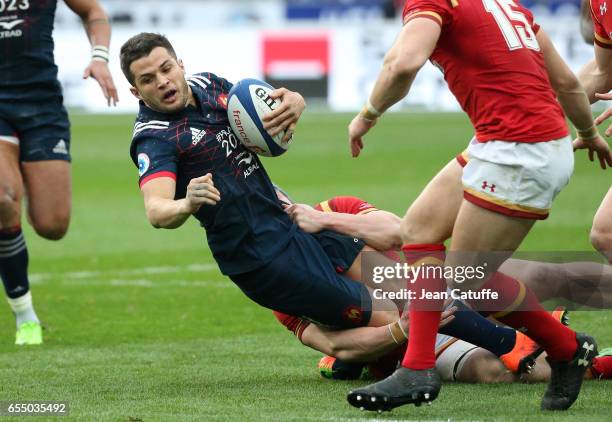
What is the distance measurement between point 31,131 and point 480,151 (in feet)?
12.4

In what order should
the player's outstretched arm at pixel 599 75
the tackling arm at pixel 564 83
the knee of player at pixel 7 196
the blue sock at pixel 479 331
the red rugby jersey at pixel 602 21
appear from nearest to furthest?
the tackling arm at pixel 564 83, the blue sock at pixel 479 331, the red rugby jersey at pixel 602 21, the player's outstretched arm at pixel 599 75, the knee of player at pixel 7 196

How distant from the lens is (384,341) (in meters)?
5.71

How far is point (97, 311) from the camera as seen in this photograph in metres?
8.73

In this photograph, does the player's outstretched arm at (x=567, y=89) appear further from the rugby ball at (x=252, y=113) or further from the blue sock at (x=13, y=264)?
the blue sock at (x=13, y=264)

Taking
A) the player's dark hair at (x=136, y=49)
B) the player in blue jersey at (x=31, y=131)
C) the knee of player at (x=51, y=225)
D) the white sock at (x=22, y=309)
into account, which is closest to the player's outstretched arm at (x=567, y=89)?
the player's dark hair at (x=136, y=49)

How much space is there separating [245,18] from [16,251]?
28.0m

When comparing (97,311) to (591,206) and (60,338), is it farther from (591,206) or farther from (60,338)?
(591,206)

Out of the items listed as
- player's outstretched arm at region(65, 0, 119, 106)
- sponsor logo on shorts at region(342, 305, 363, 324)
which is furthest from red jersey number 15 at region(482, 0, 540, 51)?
player's outstretched arm at region(65, 0, 119, 106)

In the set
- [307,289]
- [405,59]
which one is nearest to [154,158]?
[307,289]

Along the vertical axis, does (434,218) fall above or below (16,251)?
above

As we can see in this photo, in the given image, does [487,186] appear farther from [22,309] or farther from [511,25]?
[22,309]

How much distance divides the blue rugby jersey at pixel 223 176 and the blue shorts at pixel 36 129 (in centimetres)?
207

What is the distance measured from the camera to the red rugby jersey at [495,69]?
191 inches

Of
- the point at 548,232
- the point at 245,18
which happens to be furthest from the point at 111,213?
the point at 245,18
